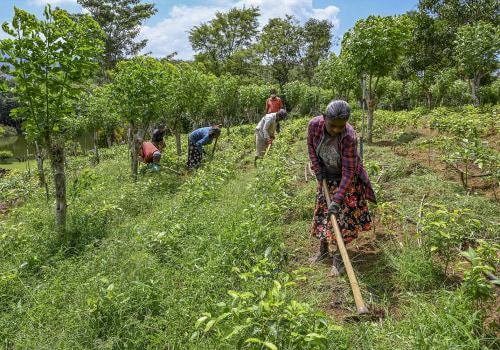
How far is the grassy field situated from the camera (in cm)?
166

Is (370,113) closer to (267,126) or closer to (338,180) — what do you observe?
(267,126)

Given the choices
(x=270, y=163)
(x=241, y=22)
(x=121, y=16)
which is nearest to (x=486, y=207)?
(x=270, y=163)

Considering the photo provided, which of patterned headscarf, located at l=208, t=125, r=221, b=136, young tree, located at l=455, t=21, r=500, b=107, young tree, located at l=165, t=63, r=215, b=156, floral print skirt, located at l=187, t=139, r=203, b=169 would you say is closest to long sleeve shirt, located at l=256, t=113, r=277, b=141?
patterned headscarf, located at l=208, t=125, r=221, b=136

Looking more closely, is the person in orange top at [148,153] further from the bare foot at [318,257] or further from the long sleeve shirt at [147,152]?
the bare foot at [318,257]

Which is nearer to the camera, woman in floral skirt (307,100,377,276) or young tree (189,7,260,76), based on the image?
woman in floral skirt (307,100,377,276)

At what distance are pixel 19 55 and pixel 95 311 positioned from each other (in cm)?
316

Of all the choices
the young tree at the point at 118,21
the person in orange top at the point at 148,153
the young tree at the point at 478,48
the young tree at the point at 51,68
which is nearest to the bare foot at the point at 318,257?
the young tree at the point at 51,68

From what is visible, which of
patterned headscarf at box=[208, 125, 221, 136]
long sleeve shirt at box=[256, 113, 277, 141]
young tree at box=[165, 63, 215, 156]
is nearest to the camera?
patterned headscarf at box=[208, 125, 221, 136]

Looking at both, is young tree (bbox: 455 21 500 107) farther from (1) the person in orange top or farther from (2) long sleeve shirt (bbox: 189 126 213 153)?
(1) the person in orange top

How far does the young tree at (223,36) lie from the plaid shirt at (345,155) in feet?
86.1

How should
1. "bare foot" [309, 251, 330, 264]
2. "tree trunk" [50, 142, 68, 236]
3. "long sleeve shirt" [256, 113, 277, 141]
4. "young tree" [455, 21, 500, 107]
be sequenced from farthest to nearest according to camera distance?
"young tree" [455, 21, 500, 107]
"long sleeve shirt" [256, 113, 277, 141]
"tree trunk" [50, 142, 68, 236]
"bare foot" [309, 251, 330, 264]

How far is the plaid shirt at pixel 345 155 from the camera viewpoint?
239cm

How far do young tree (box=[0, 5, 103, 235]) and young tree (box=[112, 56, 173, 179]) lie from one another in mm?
2202

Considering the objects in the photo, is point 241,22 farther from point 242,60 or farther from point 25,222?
point 25,222
